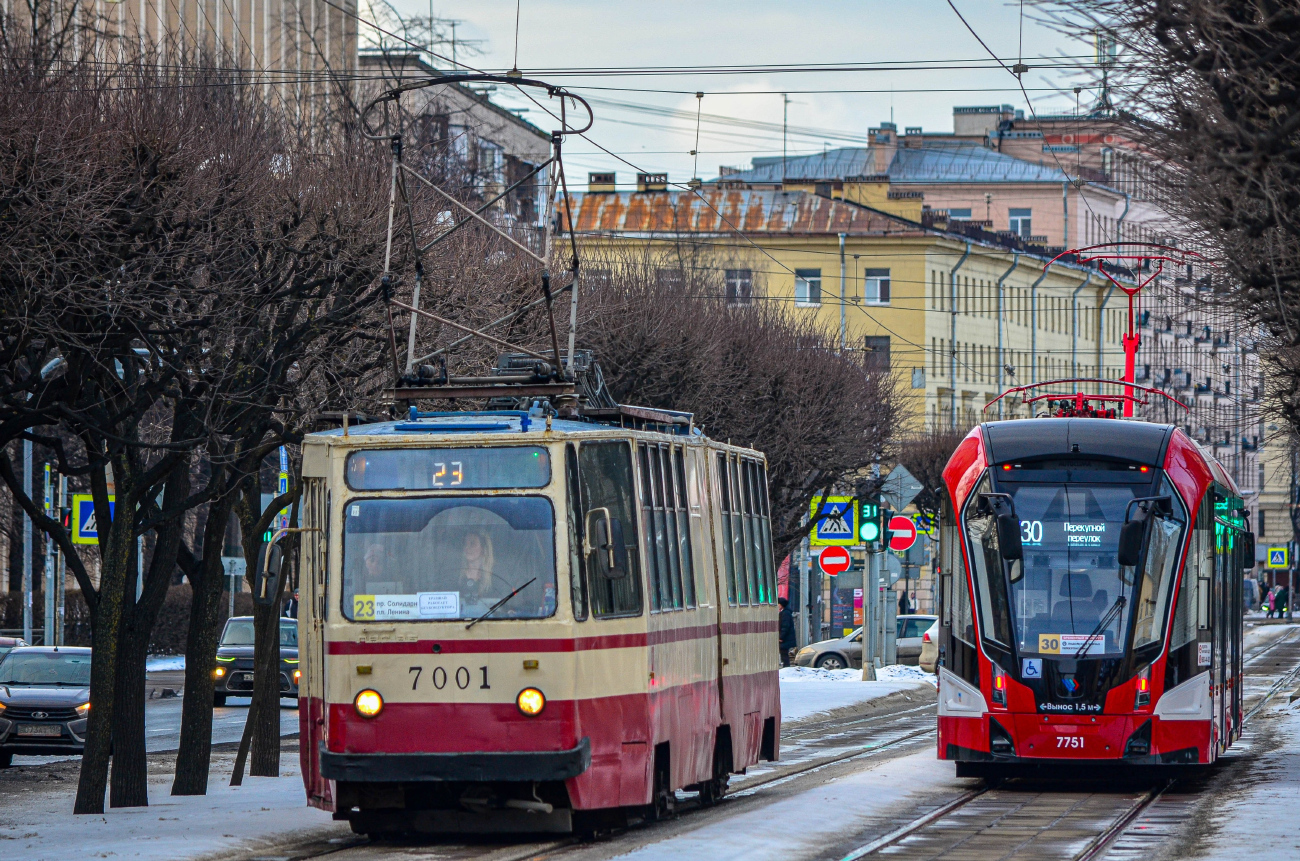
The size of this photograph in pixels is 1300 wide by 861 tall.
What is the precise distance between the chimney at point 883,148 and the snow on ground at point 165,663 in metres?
55.7

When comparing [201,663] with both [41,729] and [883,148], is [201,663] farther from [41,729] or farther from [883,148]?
[883,148]

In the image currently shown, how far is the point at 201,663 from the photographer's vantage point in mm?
19609

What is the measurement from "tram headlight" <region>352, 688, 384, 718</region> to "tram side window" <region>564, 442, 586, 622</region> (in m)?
1.26

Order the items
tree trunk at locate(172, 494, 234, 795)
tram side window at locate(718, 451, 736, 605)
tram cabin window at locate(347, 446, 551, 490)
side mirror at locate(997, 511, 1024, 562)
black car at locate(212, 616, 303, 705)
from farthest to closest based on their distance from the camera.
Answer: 1. black car at locate(212, 616, 303, 705)
2. tree trunk at locate(172, 494, 234, 795)
3. side mirror at locate(997, 511, 1024, 562)
4. tram side window at locate(718, 451, 736, 605)
5. tram cabin window at locate(347, 446, 551, 490)

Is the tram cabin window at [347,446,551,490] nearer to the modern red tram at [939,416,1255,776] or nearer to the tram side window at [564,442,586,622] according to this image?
the tram side window at [564,442,586,622]

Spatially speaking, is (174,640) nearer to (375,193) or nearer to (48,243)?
(375,193)

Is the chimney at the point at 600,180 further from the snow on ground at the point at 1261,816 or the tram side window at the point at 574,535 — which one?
the tram side window at the point at 574,535

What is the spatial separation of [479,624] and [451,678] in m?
0.35

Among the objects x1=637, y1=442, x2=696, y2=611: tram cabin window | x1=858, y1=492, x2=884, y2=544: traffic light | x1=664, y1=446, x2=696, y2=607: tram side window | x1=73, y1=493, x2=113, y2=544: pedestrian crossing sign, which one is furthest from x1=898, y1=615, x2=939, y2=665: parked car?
x1=637, y1=442, x2=696, y2=611: tram cabin window

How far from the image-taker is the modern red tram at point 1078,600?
18156mm

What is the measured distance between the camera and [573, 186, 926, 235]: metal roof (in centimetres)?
7862

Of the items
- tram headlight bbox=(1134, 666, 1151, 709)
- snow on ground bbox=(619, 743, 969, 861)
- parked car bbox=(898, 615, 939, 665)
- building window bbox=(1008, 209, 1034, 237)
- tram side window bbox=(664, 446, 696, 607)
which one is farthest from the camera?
building window bbox=(1008, 209, 1034, 237)

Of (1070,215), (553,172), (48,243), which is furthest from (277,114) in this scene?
(1070,215)

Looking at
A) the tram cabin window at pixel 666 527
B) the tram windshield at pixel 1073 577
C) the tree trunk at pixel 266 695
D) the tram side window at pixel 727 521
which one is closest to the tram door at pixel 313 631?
the tram cabin window at pixel 666 527
